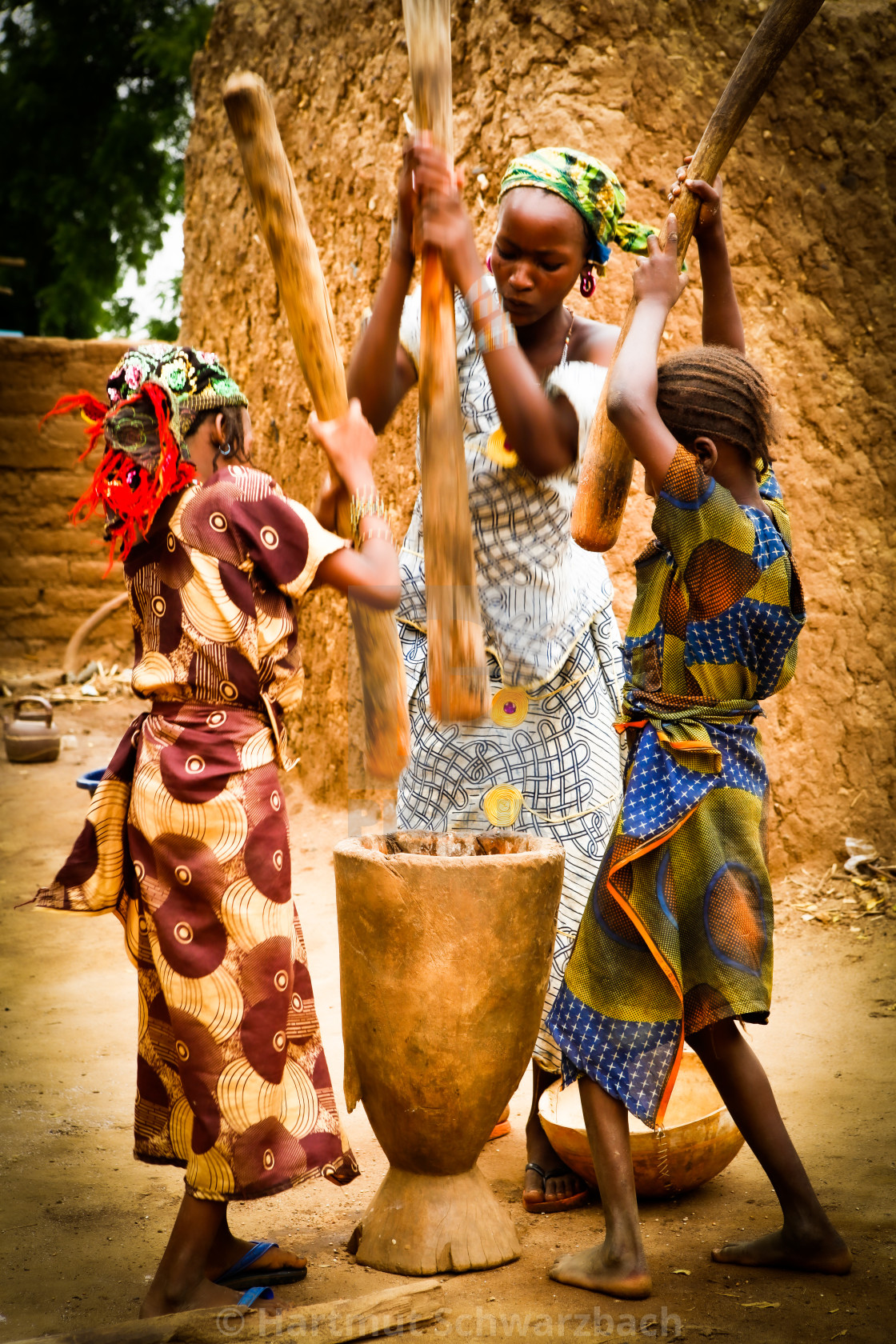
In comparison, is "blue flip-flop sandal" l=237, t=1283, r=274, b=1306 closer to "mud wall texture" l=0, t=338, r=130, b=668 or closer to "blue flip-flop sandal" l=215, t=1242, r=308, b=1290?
"blue flip-flop sandal" l=215, t=1242, r=308, b=1290

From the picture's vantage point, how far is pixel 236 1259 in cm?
230

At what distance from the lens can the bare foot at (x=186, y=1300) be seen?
2.11 metres

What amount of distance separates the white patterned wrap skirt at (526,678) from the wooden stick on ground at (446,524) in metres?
0.36

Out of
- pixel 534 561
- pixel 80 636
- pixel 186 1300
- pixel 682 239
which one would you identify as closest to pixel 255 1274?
pixel 186 1300

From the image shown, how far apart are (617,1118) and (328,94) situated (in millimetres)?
4679

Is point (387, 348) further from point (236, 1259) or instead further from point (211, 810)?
point (236, 1259)

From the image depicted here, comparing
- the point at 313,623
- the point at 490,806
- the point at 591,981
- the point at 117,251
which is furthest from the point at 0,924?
the point at 117,251

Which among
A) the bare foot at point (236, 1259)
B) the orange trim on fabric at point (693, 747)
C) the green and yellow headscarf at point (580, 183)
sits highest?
the green and yellow headscarf at point (580, 183)

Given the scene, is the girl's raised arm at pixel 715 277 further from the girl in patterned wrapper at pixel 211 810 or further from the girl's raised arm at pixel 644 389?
the girl in patterned wrapper at pixel 211 810

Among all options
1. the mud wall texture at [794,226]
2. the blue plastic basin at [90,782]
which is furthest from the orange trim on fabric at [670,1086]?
the blue plastic basin at [90,782]

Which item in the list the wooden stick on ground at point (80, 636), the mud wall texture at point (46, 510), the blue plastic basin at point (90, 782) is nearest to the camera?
the blue plastic basin at point (90, 782)

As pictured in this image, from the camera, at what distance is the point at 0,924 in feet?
16.2

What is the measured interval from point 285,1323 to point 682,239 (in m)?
2.07

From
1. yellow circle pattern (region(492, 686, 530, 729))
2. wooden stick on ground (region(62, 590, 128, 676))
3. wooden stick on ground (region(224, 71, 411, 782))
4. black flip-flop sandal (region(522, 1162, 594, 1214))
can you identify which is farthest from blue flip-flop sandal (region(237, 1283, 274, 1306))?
wooden stick on ground (region(62, 590, 128, 676))
